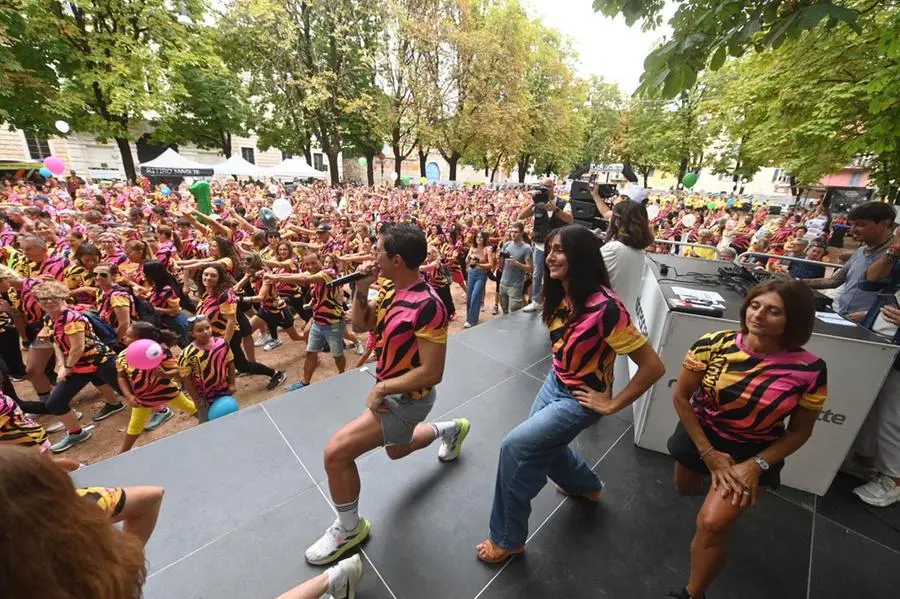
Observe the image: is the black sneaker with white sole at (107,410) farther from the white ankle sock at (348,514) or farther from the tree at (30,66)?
the tree at (30,66)

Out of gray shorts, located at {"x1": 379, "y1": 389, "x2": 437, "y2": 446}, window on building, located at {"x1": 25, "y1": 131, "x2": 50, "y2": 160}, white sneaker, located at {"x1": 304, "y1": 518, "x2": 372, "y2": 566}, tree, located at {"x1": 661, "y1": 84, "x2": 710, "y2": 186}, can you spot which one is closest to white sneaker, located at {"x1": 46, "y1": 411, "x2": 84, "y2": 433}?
white sneaker, located at {"x1": 304, "y1": 518, "x2": 372, "y2": 566}

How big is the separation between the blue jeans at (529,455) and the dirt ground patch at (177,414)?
2.19 metres

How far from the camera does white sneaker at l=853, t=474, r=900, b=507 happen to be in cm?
275

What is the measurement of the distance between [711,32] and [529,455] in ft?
9.26

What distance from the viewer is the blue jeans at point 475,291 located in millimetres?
7594

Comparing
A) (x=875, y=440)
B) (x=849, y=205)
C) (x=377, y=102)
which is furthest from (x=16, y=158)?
(x=849, y=205)

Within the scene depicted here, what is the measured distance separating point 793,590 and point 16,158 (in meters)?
43.5

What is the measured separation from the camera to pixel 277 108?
92.1 ft

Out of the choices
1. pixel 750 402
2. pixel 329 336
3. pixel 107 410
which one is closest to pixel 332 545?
pixel 750 402

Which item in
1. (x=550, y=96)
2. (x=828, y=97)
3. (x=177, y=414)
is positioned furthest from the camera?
(x=550, y=96)

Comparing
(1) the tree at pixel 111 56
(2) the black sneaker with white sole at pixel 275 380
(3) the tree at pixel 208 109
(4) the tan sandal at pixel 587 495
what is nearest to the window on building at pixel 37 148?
(3) the tree at pixel 208 109

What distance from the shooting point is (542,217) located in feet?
21.8

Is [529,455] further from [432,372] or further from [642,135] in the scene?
[642,135]

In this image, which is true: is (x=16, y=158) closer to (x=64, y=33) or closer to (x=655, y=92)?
(x=64, y=33)
